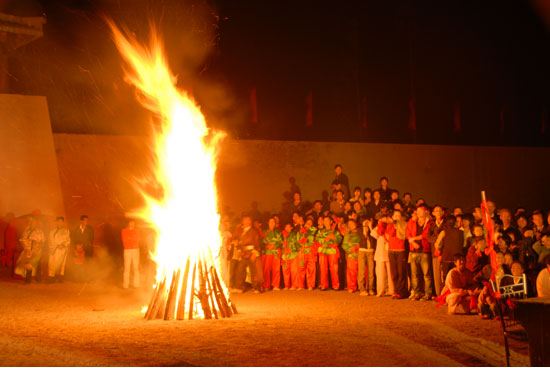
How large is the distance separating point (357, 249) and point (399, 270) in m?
1.42

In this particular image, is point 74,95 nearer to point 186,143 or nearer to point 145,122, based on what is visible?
point 145,122

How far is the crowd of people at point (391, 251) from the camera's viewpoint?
10250mm

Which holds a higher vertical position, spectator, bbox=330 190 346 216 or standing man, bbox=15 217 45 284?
spectator, bbox=330 190 346 216

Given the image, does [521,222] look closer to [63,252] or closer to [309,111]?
[309,111]

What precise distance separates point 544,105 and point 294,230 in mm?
12081

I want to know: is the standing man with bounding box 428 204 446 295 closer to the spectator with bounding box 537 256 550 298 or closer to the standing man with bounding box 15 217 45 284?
the spectator with bounding box 537 256 550 298

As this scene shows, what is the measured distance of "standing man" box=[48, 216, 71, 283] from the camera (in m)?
15.3

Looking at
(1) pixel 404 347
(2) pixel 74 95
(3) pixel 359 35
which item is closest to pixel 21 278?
(2) pixel 74 95

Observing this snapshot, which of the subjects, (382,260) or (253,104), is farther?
(253,104)

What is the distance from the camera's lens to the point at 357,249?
13727 millimetres

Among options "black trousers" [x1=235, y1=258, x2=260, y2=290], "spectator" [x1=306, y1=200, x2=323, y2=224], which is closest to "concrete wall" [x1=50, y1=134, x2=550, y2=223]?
"spectator" [x1=306, y1=200, x2=323, y2=224]

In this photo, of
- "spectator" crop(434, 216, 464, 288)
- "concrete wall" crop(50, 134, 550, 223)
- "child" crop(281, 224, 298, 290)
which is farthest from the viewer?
"concrete wall" crop(50, 134, 550, 223)

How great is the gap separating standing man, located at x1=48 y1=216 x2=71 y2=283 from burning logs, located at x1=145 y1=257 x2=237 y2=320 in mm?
6362

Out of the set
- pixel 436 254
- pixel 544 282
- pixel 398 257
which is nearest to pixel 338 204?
pixel 398 257
